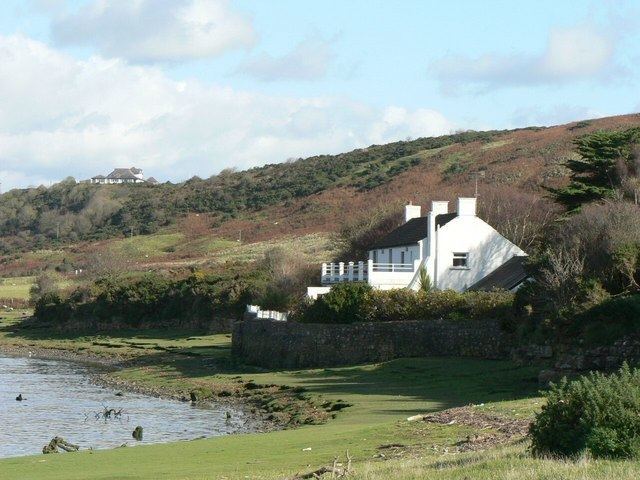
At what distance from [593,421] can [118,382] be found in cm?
4059

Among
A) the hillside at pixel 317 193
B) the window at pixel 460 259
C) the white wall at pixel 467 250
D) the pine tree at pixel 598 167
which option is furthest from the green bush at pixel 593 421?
the hillside at pixel 317 193

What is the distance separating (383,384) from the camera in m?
41.6

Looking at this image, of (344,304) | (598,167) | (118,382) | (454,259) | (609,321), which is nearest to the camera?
(609,321)

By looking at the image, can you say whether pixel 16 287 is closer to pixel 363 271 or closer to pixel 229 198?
pixel 229 198

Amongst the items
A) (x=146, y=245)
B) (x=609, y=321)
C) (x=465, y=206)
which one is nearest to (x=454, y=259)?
(x=465, y=206)

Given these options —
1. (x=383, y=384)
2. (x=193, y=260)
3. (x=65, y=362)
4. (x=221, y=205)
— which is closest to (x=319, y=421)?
(x=383, y=384)

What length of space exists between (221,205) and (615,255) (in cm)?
13721

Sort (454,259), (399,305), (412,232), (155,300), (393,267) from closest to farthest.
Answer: (399,305)
(393,267)
(454,259)
(412,232)
(155,300)

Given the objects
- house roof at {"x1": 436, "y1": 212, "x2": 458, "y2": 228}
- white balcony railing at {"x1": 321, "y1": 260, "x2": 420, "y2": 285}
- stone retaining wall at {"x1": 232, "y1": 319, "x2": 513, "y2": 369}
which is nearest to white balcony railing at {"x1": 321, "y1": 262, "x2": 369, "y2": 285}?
white balcony railing at {"x1": 321, "y1": 260, "x2": 420, "y2": 285}

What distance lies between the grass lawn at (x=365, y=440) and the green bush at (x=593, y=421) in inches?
21.6

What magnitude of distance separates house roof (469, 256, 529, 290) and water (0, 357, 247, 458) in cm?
1879

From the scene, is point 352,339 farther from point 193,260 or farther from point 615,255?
point 193,260

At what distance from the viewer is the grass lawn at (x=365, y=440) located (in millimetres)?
16828

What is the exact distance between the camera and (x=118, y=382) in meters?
54.4
